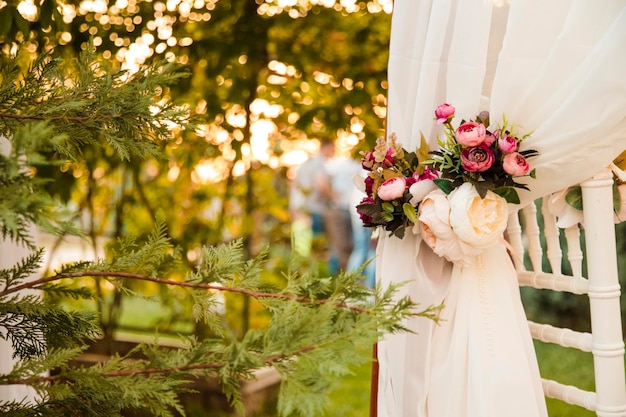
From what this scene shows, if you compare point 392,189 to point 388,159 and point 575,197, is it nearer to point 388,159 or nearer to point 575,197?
point 388,159

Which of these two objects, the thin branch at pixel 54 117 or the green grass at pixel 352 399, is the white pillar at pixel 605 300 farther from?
the green grass at pixel 352 399

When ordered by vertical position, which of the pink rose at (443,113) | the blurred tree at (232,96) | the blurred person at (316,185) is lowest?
the pink rose at (443,113)

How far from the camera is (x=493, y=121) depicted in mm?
1486

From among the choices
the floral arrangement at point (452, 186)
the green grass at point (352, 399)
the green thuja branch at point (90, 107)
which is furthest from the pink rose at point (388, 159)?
the green grass at point (352, 399)

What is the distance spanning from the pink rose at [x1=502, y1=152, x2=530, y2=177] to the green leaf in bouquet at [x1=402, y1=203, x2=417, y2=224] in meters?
0.20

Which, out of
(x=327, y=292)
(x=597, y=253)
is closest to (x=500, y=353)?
(x=597, y=253)

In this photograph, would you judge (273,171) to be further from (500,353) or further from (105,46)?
(500,353)

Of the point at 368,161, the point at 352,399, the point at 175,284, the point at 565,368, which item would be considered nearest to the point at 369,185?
the point at 368,161

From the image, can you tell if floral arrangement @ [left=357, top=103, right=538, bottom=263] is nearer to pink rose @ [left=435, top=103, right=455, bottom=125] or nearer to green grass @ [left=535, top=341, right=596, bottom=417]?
pink rose @ [left=435, top=103, right=455, bottom=125]

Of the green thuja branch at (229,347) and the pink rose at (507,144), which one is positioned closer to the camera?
the green thuja branch at (229,347)

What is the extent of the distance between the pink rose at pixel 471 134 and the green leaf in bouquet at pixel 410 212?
0.17 metres

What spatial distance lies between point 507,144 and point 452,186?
0.14m

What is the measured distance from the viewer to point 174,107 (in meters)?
1.18

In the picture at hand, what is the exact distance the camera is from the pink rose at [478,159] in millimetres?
1384
